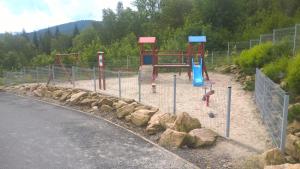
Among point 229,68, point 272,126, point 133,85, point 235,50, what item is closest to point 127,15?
point 235,50

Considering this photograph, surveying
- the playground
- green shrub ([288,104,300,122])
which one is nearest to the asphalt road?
the playground

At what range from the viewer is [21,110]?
13.1 meters

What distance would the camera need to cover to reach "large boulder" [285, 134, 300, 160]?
571cm

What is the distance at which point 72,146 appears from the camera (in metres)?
7.82

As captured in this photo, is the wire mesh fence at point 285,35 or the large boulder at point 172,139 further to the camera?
the wire mesh fence at point 285,35

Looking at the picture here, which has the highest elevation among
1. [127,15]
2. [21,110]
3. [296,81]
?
[127,15]

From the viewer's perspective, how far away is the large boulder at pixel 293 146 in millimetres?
5707

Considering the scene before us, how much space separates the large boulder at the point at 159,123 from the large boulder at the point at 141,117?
32 cm

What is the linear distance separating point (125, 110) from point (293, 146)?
5.65m

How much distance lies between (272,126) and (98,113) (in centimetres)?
621

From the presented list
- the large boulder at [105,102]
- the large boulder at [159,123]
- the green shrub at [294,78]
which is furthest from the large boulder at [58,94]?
the green shrub at [294,78]

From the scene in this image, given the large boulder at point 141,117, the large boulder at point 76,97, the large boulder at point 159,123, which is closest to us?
the large boulder at point 159,123

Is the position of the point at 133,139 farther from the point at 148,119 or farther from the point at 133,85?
the point at 133,85

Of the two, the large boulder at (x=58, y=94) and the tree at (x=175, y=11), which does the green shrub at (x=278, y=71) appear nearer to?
the large boulder at (x=58, y=94)
